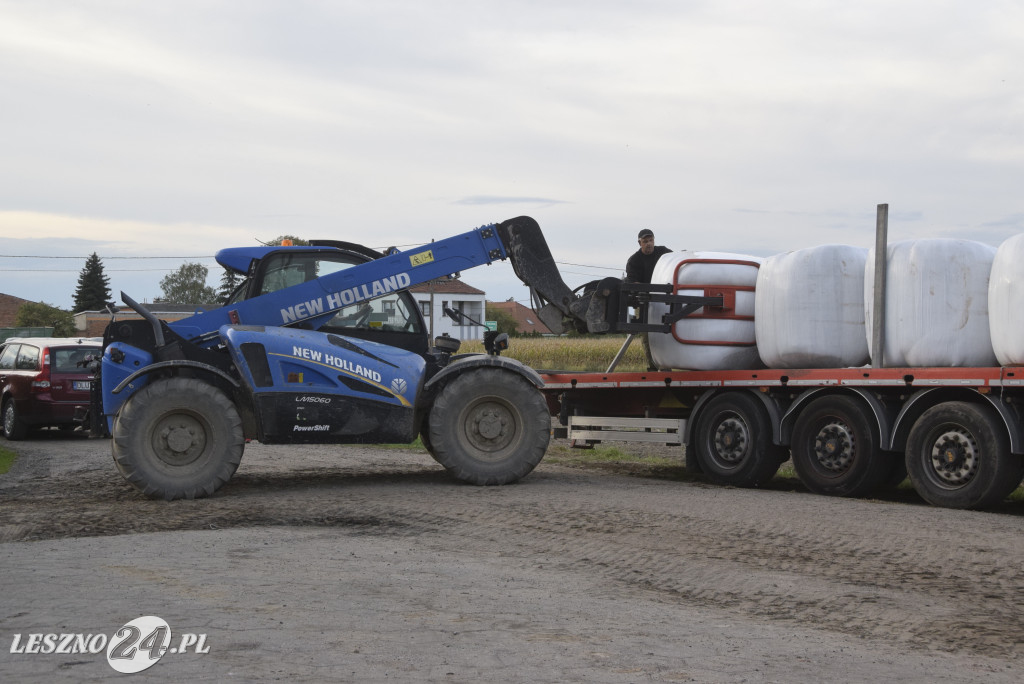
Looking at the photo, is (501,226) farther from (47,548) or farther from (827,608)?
(827,608)

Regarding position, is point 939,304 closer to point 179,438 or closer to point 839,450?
point 839,450

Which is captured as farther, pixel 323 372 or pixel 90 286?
pixel 90 286

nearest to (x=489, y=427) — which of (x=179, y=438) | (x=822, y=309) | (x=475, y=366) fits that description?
(x=475, y=366)

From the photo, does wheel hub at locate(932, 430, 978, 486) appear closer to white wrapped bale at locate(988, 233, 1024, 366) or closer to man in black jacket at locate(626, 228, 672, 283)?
white wrapped bale at locate(988, 233, 1024, 366)

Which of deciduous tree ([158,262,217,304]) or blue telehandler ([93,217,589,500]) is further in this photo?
deciduous tree ([158,262,217,304])

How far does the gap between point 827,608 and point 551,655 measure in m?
2.00

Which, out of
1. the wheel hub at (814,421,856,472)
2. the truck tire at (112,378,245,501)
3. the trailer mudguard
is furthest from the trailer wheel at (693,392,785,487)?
the truck tire at (112,378,245,501)

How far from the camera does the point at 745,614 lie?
6648 millimetres

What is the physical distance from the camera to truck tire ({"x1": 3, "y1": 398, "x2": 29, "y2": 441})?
62.8 ft

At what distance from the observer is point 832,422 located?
11820 mm

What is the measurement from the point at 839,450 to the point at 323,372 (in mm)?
5227

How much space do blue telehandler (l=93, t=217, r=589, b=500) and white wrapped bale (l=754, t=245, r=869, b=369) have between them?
2.28 m

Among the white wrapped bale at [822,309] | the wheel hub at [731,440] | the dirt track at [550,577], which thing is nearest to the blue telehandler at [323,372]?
the dirt track at [550,577]

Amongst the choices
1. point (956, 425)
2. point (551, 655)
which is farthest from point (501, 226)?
point (551, 655)
